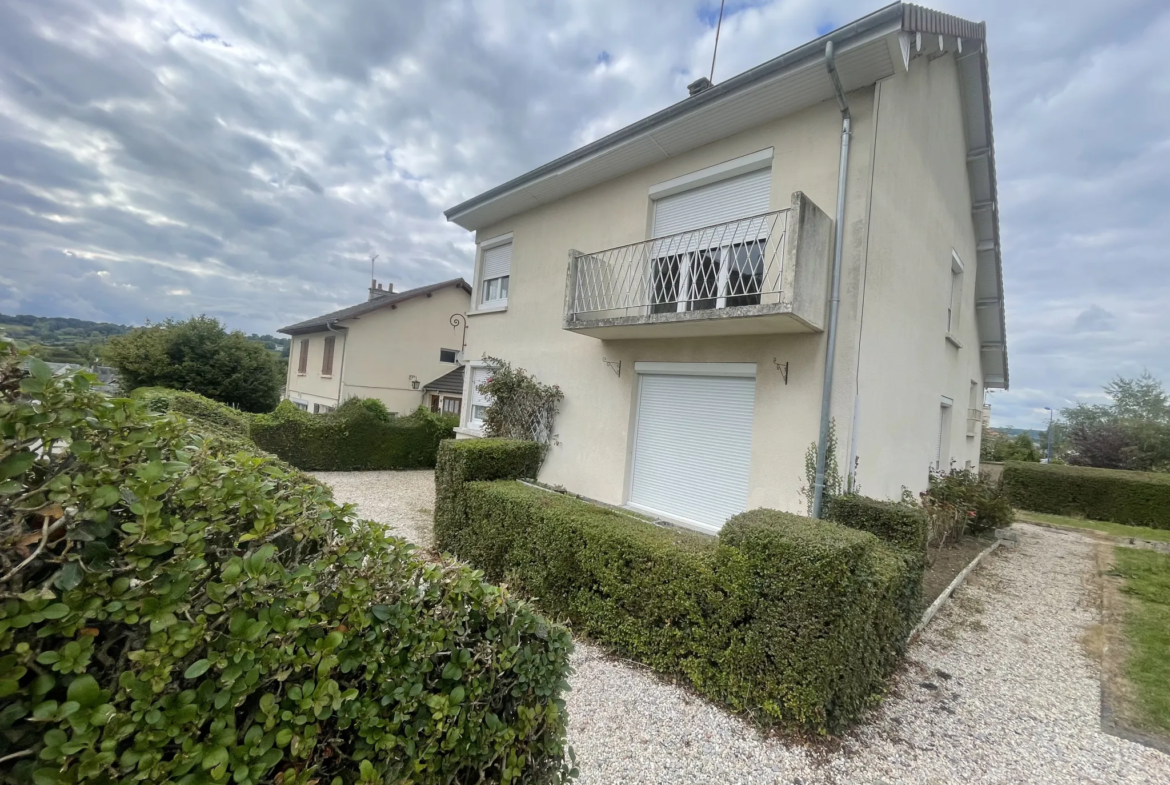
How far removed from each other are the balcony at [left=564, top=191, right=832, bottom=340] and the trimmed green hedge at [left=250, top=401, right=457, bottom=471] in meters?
6.57

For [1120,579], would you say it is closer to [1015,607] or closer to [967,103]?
[1015,607]

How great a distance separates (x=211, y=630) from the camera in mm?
1338

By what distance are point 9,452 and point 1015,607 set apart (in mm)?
9193

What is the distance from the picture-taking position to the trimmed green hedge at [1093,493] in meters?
12.7

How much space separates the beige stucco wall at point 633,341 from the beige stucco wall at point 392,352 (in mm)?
11796

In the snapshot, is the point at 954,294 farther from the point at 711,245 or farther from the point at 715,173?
the point at 711,245

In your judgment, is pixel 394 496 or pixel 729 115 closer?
pixel 729 115

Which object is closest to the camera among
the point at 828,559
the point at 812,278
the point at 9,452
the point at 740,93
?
the point at 9,452

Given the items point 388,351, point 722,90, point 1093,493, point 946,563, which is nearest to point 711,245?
point 722,90

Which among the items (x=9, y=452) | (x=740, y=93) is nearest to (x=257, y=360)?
(x=740, y=93)

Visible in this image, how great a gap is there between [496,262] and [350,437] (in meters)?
6.79

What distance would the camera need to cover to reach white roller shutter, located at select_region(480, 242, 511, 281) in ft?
37.4

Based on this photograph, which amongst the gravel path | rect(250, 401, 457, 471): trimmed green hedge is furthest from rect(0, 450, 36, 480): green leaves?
rect(250, 401, 457, 471): trimmed green hedge

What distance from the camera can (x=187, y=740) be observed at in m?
1.25
